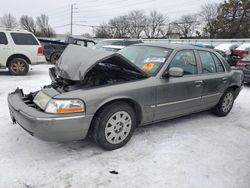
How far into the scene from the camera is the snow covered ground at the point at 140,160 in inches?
109

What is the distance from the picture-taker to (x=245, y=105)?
631 cm

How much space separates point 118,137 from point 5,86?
527 centimetres

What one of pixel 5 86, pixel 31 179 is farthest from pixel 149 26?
pixel 31 179

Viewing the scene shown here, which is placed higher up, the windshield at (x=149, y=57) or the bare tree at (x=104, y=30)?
the bare tree at (x=104, y=30)

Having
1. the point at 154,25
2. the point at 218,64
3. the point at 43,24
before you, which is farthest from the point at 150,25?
the point at 218,64

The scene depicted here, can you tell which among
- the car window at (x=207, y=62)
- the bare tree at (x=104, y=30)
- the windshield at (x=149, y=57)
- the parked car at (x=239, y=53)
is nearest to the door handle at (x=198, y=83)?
the car window at (x=207, y=62)

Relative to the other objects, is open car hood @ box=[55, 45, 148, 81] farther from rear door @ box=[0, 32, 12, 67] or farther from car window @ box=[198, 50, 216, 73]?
rear door @ box=[0, 32, 12, 67]

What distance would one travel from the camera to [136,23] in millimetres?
70500

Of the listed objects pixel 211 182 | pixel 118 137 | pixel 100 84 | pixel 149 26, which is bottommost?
pixel 211 182

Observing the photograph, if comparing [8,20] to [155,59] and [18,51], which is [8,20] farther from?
[155,59]

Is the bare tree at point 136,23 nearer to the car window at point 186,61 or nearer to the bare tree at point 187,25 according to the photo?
the bare tree at point 187,25

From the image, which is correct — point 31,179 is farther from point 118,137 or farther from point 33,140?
point 118,137

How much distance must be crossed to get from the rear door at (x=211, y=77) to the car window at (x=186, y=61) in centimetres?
19

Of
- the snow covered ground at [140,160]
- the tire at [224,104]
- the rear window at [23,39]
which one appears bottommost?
the snow covered ground at [140,160]
